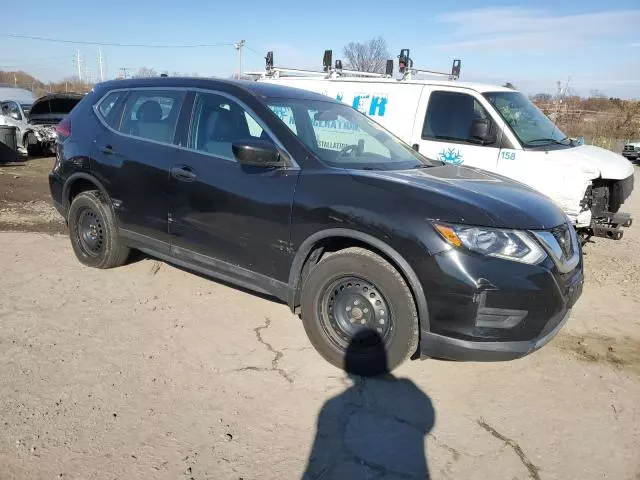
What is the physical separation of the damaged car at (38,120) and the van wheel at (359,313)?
13780mm

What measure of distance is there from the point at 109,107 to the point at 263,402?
331cm

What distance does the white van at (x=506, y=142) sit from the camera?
5703 mm

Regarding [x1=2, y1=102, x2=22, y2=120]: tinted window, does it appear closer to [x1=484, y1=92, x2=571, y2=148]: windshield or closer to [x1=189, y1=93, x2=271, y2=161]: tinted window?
[x1=189, y1=93, x2=271, y2=161]: tinted window

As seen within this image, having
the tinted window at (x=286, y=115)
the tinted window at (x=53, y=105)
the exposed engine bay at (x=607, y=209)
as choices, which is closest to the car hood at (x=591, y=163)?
the exposed engine bay at (x=607, y=209)

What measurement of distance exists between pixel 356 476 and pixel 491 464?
2.34 feet

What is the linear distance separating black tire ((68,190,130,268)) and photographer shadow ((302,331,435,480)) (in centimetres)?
269

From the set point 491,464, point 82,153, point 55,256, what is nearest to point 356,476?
point 491,464

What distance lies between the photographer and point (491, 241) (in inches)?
119

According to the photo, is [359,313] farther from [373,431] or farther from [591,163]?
[591,163]

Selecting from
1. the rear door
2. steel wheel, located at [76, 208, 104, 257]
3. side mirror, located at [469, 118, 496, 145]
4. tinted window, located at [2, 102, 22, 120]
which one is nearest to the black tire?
steel wheel, located at [76, 208, 104, 257]

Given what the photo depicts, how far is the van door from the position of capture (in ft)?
20.1

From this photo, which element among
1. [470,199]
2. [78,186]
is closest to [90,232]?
[78,186]

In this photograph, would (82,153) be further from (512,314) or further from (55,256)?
(512,314)

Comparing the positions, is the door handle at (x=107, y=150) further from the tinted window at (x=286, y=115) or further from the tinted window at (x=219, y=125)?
the tinted window at (x=286, y=115)
